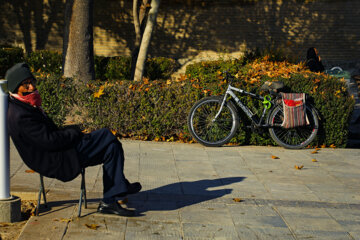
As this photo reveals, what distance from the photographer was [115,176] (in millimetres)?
4551

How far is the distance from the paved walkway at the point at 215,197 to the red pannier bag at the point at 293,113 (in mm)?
498

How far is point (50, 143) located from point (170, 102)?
414 cm

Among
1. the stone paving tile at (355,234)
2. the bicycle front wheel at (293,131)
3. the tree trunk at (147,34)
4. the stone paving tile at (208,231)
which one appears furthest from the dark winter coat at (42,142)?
the tree trunk at (147,34)

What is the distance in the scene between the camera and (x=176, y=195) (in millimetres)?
5535

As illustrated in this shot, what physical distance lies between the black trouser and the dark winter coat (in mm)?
112

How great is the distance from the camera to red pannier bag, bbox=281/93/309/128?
8.02 metres

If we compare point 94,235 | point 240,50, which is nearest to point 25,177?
point 94,235

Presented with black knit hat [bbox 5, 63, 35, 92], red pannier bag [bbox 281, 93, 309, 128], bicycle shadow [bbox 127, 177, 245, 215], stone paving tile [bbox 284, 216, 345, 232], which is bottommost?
bicycle shadow [bbox 127, 177, 245, 215]

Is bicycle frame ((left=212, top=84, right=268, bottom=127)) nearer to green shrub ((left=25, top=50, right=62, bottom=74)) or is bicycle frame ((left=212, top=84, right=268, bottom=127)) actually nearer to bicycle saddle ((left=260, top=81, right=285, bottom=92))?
bicycle saddle ((left=260, top=81, right=285, bottom=92))

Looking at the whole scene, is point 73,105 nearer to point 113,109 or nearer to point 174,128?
point 113,109

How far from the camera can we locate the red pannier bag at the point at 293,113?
8016 mm

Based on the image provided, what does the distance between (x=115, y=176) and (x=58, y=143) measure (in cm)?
62

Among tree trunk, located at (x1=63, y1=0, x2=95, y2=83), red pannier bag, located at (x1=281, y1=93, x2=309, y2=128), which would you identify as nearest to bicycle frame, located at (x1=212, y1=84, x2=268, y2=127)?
red pannier bag, located at (x1=281, y1=93, x2=309, y2=128)

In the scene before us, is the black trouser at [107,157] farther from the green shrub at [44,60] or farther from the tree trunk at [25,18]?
the tree trunk at [25,18]
